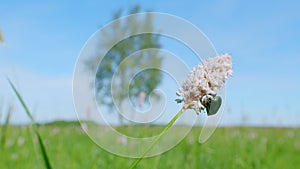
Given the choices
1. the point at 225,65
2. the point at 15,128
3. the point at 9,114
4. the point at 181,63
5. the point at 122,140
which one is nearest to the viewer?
the point at 225,65

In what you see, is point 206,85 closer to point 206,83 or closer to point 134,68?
point 206,83

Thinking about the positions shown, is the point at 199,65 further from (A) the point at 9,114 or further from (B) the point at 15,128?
(B) the point at 15,128

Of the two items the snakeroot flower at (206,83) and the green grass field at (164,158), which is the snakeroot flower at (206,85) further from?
the green grass field at (164,158)

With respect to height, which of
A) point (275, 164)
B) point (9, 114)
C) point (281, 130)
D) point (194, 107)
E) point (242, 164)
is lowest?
point (9, 114)

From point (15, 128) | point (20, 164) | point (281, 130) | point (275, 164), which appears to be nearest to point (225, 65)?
point (20, 164)

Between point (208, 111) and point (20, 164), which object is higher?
point (208, 111)

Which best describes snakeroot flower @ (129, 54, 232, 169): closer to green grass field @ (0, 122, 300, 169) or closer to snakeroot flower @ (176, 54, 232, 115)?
snakeroot flower @ (176, 54, 232, 115)

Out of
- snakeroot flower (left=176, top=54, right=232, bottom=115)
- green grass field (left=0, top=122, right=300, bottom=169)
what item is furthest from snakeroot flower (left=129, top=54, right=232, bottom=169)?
green grass field (left=0, top=122, right=300, bottom=169)

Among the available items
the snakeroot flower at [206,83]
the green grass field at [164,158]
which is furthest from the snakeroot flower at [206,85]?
the green grass field at [164,158]

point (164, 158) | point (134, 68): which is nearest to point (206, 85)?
point (134, 68)
